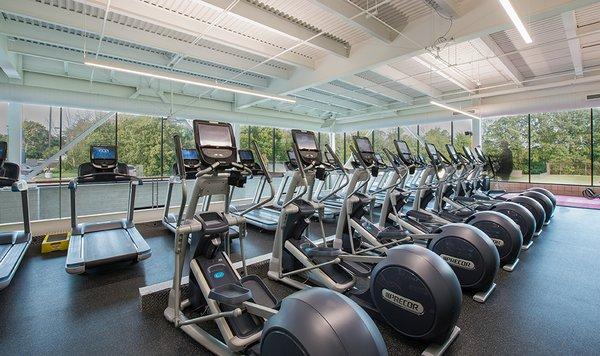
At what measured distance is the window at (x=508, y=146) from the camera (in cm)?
1017

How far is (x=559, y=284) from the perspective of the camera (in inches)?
122

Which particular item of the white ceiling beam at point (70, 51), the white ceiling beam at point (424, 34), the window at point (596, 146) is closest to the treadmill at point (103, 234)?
the white ceiling beam at point (70, 51)

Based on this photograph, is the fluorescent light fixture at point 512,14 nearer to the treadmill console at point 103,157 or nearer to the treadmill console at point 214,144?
the treadmill console at point 214,144

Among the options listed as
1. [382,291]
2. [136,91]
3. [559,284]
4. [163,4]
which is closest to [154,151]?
[136,91]

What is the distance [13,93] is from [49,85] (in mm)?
998

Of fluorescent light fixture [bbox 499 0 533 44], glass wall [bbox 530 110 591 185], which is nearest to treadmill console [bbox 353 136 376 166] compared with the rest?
fluorescent light fixture [bbox 499 0 533 44]

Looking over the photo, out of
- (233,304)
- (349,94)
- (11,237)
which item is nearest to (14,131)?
(11,237)

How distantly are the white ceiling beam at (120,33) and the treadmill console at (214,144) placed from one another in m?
3.14

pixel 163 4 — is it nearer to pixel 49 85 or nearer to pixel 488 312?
pixel 49 85

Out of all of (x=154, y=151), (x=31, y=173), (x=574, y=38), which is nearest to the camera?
(x=574, y=38)

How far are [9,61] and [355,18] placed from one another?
5886mm

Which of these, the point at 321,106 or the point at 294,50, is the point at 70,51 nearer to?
the point at 294,50

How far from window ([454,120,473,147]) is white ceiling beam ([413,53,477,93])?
184 centimetres

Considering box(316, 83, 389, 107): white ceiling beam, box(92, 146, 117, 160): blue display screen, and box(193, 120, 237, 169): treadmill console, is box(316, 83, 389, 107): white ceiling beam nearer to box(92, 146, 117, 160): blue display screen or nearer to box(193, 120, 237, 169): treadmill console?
box(92, 146, 117, 160): blue display screen
